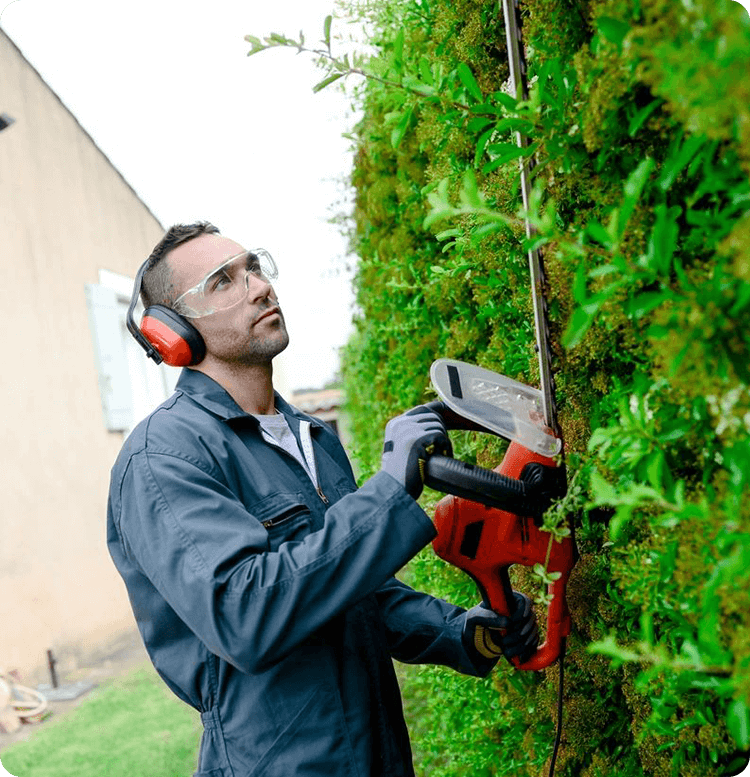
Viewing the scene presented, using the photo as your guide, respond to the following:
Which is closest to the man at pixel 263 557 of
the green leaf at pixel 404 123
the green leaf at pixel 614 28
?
the green leaf at pixel 404 123

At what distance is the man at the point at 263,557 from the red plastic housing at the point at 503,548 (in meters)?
0.10

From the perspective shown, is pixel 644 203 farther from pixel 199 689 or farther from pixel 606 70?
pixel 199 689

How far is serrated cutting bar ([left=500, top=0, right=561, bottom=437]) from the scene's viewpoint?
54.7 inches

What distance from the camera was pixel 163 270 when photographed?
214 centimetres

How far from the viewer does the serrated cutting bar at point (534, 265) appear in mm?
1391

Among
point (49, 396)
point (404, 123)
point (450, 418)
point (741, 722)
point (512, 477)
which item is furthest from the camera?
point (49, 396)

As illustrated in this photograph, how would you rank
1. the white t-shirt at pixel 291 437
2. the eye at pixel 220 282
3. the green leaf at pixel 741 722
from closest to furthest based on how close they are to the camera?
1. the green leaf at pixel 741 722
2. the white t-shirt at pixel 291 437
3. the eye at pixel 220 282

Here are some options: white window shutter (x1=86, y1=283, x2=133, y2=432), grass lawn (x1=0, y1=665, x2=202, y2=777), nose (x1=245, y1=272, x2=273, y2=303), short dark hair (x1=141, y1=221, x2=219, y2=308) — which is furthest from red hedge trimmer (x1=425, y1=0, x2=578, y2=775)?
white window shutter (x1=86, y1=283, x2=133, y2=432)

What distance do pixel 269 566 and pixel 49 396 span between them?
7.03 meters

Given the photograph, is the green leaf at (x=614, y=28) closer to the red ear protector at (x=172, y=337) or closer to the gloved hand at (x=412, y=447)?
the gloved hand at (x=412, y=447)

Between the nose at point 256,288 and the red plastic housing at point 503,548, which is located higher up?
the nose at point 256,288

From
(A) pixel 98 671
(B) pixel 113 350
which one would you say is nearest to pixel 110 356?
(B) pixel 113 350

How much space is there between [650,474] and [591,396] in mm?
643

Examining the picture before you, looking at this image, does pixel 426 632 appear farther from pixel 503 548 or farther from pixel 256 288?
pixel 256 288
